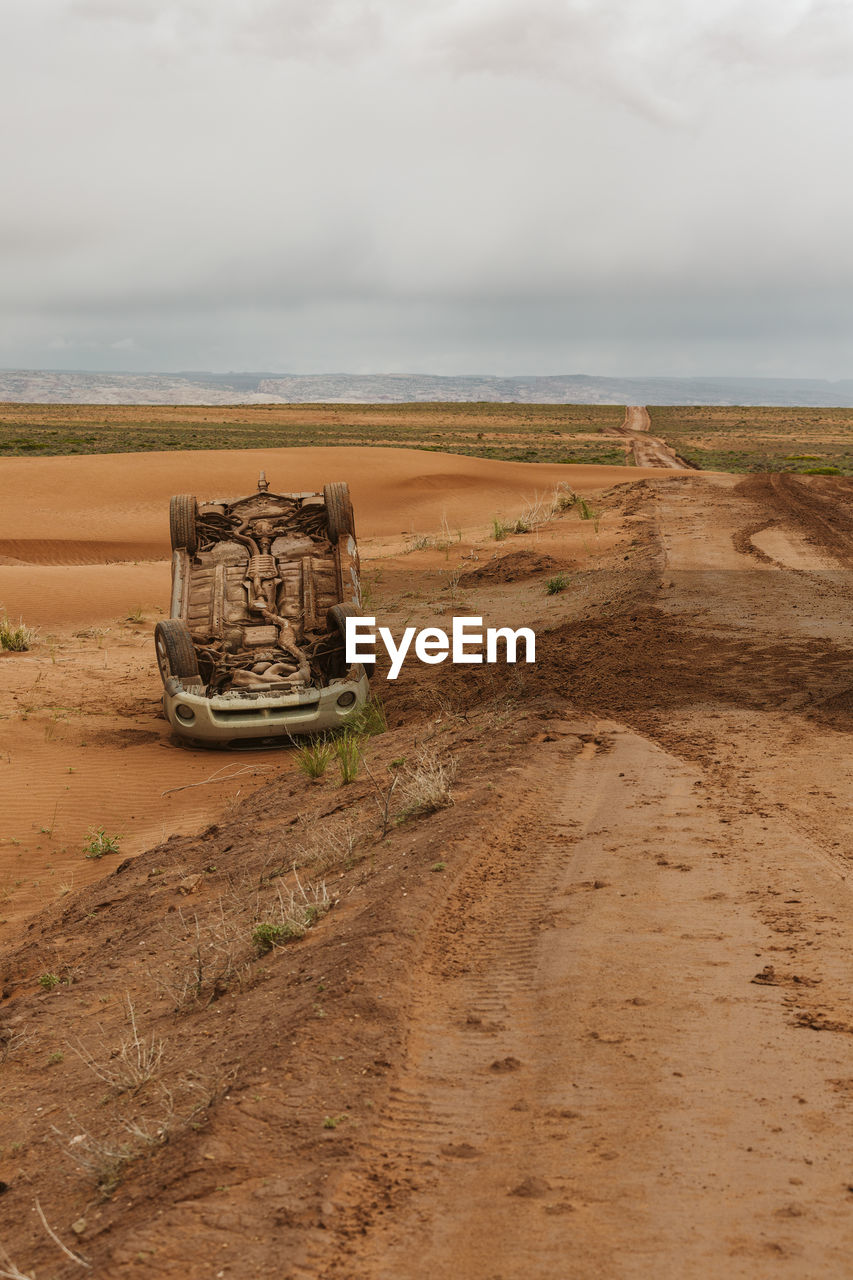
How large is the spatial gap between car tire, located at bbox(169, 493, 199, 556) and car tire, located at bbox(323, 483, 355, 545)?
155 cm

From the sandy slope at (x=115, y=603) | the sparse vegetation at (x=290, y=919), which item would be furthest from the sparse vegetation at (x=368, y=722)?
the sparse vegetation at (x=290, y=919)

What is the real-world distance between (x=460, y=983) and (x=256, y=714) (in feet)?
19.6

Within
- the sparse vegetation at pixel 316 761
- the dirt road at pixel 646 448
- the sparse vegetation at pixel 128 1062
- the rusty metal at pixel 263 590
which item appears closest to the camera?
the sparse vegetation at pixel 128 1062

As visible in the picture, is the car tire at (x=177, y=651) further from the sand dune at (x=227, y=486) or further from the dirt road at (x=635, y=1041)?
the sand dune at (x=227, y=486)

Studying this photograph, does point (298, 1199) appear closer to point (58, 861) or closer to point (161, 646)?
point (58, 861)

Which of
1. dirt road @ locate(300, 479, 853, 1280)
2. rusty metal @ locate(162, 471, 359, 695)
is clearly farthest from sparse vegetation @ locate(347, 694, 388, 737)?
dirt road @ locate(300, 479, 853, 1280)

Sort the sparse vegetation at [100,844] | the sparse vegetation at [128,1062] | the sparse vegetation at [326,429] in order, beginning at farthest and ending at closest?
the sparse vegetation at [326,429] < the sparse vegetation at [100,844] < the sparse vegetation at [128,1062]

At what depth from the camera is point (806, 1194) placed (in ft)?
9.84

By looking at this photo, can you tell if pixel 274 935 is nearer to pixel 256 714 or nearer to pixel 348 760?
pixel 348 760

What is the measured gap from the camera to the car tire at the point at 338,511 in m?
12.0

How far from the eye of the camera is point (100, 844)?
8.28 metres

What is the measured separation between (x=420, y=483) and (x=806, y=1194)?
31693 mm

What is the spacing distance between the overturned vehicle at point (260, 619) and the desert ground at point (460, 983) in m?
0.57

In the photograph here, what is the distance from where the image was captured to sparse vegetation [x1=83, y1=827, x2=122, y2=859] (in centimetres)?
819
